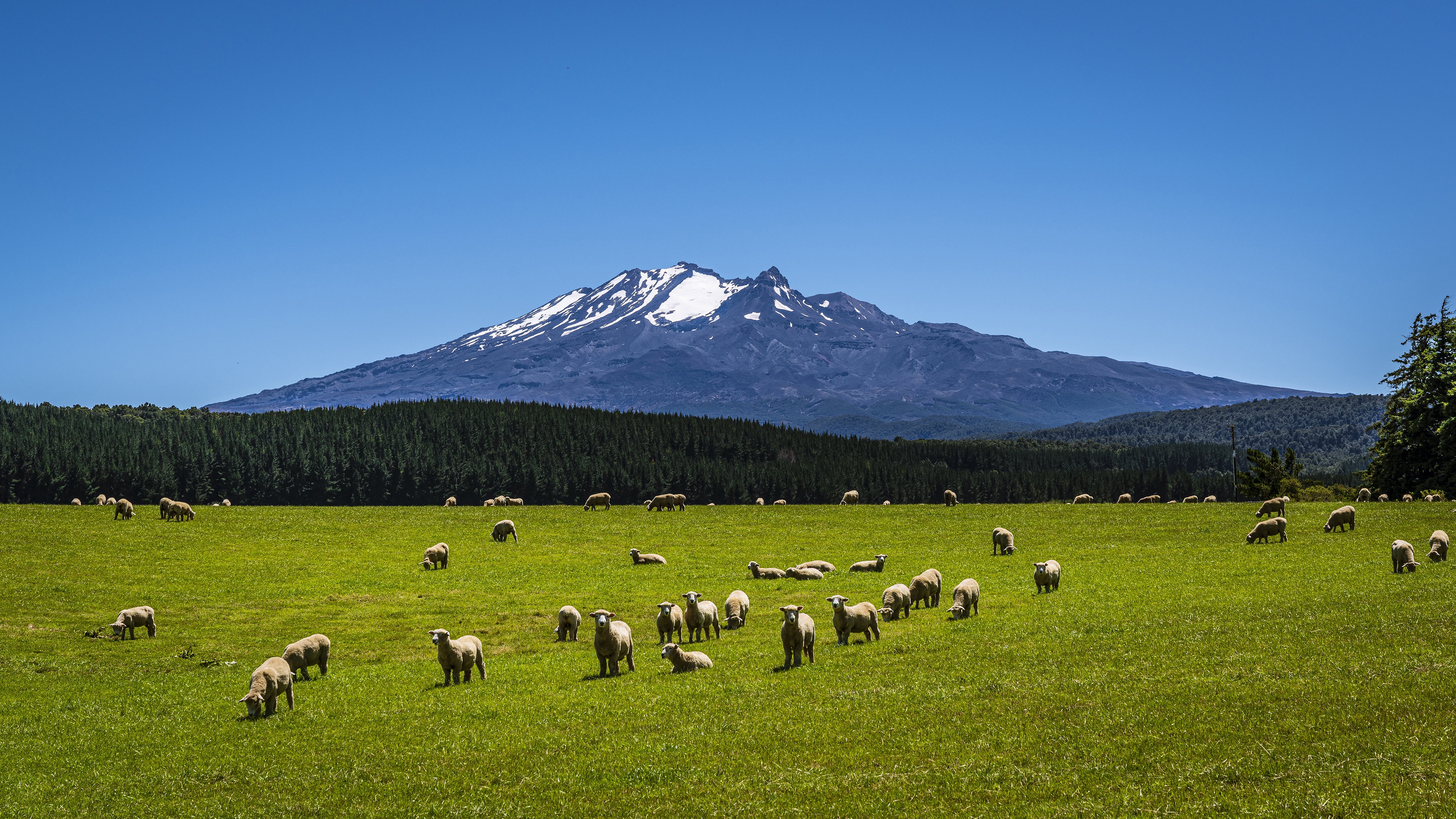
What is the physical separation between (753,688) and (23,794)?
13290 mm

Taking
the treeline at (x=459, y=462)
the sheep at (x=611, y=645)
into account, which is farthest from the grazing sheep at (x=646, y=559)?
the treeline at (x=459, y=462)

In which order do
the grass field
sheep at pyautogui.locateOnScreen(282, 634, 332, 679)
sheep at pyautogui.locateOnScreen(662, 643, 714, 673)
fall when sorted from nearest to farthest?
the grass field < sheep at pyautogui.locateOnScreen(662, 643, 714, 673) < sheep at pyautogui.locateOnScreen(282, 634, 332, 679)

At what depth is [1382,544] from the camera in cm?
3944

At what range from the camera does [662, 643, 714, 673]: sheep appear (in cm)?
2208

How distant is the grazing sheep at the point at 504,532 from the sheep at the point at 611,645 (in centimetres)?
3156

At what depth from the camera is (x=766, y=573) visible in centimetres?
3959

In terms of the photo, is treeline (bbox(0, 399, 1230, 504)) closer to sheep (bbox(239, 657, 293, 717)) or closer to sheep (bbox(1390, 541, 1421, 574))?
sheep (bbox(1390, 541, 1421, 574))

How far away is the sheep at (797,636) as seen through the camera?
21531 mm

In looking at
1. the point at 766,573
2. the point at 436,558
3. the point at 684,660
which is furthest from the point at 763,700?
the point at 436,558

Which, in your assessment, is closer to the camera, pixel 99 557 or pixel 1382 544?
pixel 1382 544

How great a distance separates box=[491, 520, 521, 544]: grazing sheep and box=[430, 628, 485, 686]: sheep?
30.1 meters

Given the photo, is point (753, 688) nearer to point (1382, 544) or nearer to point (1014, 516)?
point (1382, 544)

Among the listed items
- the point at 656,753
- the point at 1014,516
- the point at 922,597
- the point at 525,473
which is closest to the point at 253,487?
the point at 525,473

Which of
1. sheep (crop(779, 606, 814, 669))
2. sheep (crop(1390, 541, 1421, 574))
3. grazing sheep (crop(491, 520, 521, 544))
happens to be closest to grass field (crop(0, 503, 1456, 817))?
sheep (crop(779, 606, 814, 669))
